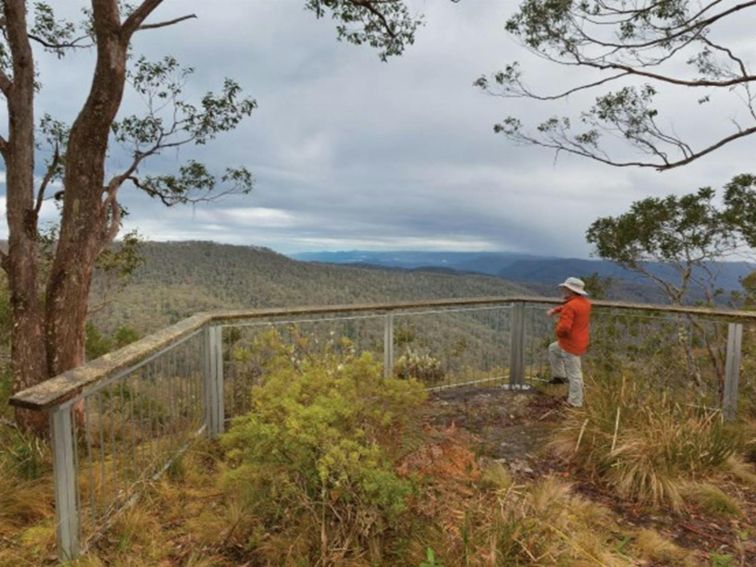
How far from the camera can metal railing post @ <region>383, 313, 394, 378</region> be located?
666 cm

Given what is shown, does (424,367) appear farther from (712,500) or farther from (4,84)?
(4,84)

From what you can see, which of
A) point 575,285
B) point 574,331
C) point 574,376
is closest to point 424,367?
point 574,376

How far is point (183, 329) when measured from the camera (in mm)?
4426

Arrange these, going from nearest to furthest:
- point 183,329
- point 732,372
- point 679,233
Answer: point 183,329
point 732,372
point 679,233

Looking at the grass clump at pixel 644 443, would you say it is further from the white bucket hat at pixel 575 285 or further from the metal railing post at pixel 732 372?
the white bucket hat at pixel 575 285

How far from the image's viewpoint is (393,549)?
309 cm

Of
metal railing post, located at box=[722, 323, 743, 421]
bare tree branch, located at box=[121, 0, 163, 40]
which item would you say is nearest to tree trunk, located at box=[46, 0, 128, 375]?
bare tree branch, located at box=[121, 0, 163, 40]

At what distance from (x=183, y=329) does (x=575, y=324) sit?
453cm

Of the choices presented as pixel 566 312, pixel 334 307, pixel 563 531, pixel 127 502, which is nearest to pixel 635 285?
pixel 566 312

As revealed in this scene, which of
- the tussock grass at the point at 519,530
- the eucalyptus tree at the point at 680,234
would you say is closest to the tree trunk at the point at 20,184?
the tussock grass at the point at 519,530

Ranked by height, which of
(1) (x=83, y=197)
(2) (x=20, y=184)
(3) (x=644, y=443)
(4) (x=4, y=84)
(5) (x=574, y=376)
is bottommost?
(3) (x=644, y=443)

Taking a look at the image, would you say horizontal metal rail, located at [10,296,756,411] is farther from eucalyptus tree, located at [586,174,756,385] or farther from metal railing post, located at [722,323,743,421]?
eucalyptus tree, located at [586,174,756,385]

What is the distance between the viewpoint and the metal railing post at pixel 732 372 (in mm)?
6004

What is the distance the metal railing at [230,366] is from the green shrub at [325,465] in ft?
2.45
